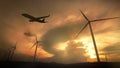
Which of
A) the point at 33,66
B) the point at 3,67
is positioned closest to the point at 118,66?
the point at 33,66

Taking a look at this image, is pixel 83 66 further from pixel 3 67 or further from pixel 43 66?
pixel 3 67

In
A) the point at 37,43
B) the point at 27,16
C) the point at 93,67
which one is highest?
the point at 27,16

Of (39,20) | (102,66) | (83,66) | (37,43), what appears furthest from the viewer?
(37,43)

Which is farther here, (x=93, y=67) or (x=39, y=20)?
(x=39, y=20)

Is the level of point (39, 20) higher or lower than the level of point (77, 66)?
higher

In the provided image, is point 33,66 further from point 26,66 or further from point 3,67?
point 3,67

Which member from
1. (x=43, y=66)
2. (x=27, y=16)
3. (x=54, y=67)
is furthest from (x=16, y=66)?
(x=27, y=16)

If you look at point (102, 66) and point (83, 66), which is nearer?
point (102, 66)

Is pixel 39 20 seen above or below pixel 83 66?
above

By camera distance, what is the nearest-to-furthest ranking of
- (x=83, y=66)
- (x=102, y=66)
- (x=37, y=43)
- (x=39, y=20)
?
(x=102, y=66) < (x=83, y=66) < (x=39, y=20) < (x=37, y=43)
